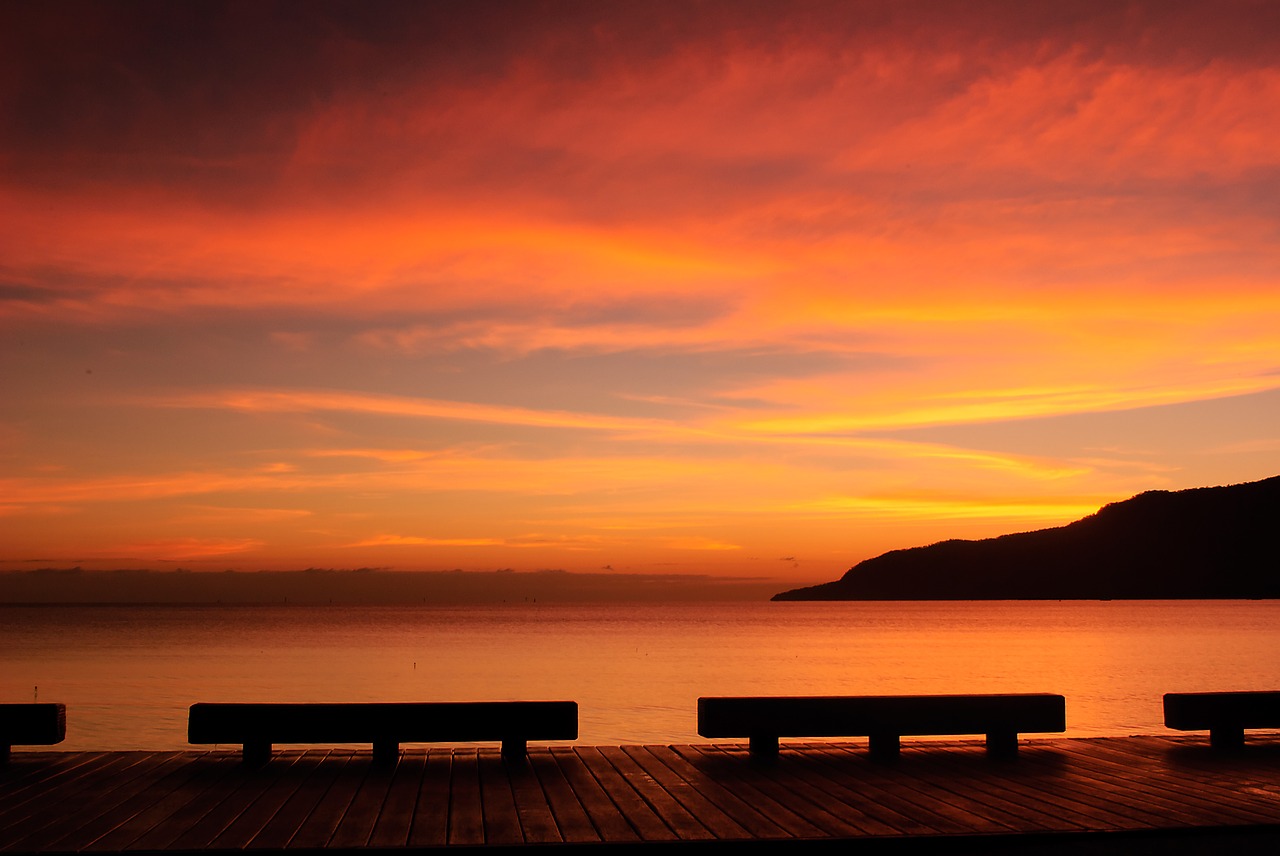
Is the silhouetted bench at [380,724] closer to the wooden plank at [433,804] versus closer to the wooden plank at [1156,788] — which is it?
the wooden plank at [433,804]

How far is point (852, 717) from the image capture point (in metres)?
10.4

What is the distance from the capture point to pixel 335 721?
988cm

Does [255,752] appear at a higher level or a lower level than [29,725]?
lower

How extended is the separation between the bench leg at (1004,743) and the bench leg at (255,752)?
21.6 ft

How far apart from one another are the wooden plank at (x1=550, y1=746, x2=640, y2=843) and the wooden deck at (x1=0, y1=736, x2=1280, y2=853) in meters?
0.03

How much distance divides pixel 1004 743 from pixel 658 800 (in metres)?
3.97

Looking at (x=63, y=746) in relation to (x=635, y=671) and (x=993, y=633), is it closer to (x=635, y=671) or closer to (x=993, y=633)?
(x=635, y=671)

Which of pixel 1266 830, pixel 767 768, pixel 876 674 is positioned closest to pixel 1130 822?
pixel 1266 830

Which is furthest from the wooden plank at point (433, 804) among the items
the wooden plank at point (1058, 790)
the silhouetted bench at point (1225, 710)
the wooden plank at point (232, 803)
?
the silhouetted bench at point (1225, 710)

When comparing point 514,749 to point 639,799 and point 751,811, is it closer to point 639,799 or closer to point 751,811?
point 639,799

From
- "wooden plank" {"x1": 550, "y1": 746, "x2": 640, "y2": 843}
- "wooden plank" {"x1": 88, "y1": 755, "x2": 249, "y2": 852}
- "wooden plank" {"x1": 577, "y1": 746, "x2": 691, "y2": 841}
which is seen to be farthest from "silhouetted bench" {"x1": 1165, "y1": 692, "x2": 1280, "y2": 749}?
"wooden plank" {"x1": 88, "y1": 755, "x2": 249, "y2": 852}

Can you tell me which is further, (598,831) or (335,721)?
(335,721)

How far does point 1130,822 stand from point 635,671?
45.2 metres

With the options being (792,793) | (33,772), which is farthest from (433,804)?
(33,772)
